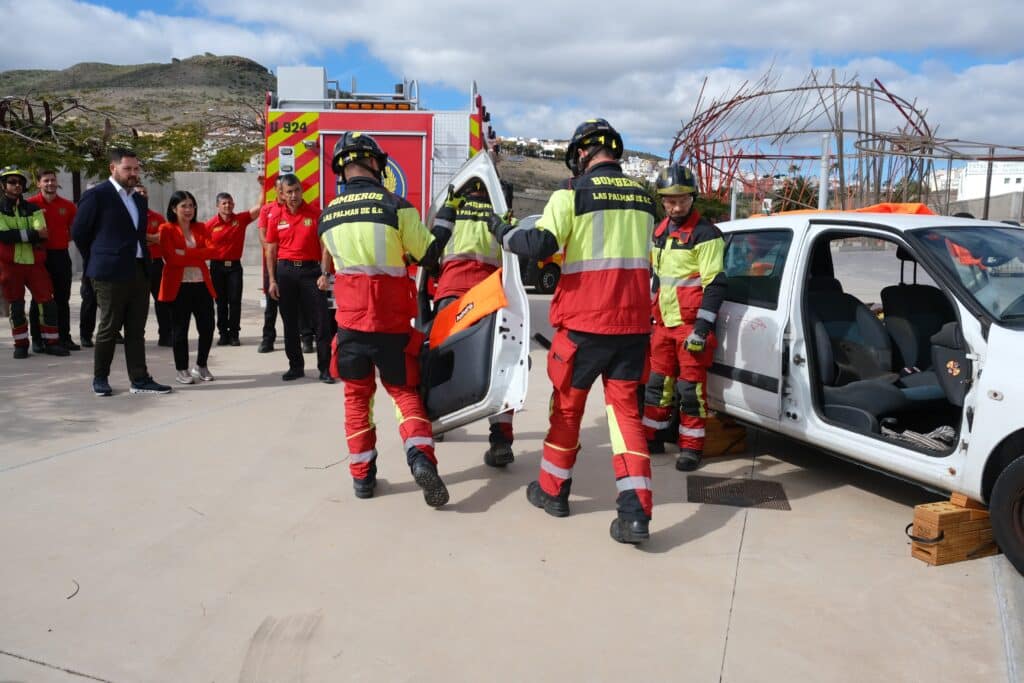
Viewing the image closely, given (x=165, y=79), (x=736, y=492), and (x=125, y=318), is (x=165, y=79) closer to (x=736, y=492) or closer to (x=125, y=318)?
(x=125, y=318)

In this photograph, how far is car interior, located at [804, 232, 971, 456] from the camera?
436 centimetres

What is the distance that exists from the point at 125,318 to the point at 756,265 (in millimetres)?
5027

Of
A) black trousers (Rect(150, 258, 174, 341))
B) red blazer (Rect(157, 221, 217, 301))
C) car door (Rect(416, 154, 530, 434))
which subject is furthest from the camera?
black trousers (Rect(150, 258, 174, 341))

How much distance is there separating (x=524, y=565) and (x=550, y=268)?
12.8 meters

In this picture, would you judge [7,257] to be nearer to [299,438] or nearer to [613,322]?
[299,438]

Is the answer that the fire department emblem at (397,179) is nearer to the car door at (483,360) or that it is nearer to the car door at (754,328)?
the car door at (483,360)

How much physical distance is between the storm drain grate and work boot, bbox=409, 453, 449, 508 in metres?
1.46

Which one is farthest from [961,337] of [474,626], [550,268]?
[550,268]

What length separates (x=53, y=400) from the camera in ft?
21.5

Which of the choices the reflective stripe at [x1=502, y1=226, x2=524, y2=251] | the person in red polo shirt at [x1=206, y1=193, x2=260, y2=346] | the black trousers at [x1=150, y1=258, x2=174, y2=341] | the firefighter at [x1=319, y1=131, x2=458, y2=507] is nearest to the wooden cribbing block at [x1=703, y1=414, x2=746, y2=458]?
the firefighter at [x1=319, y1=131, x2=458, y2=507]

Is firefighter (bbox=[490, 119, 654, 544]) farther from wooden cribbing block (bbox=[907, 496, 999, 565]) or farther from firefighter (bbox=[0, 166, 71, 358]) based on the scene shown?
firefighter (bbox=[0, 166, 71, 358])

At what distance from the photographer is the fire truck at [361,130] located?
831cm

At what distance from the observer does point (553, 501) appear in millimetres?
Result: 4348

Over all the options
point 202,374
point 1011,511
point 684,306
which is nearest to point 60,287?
point 202,374
